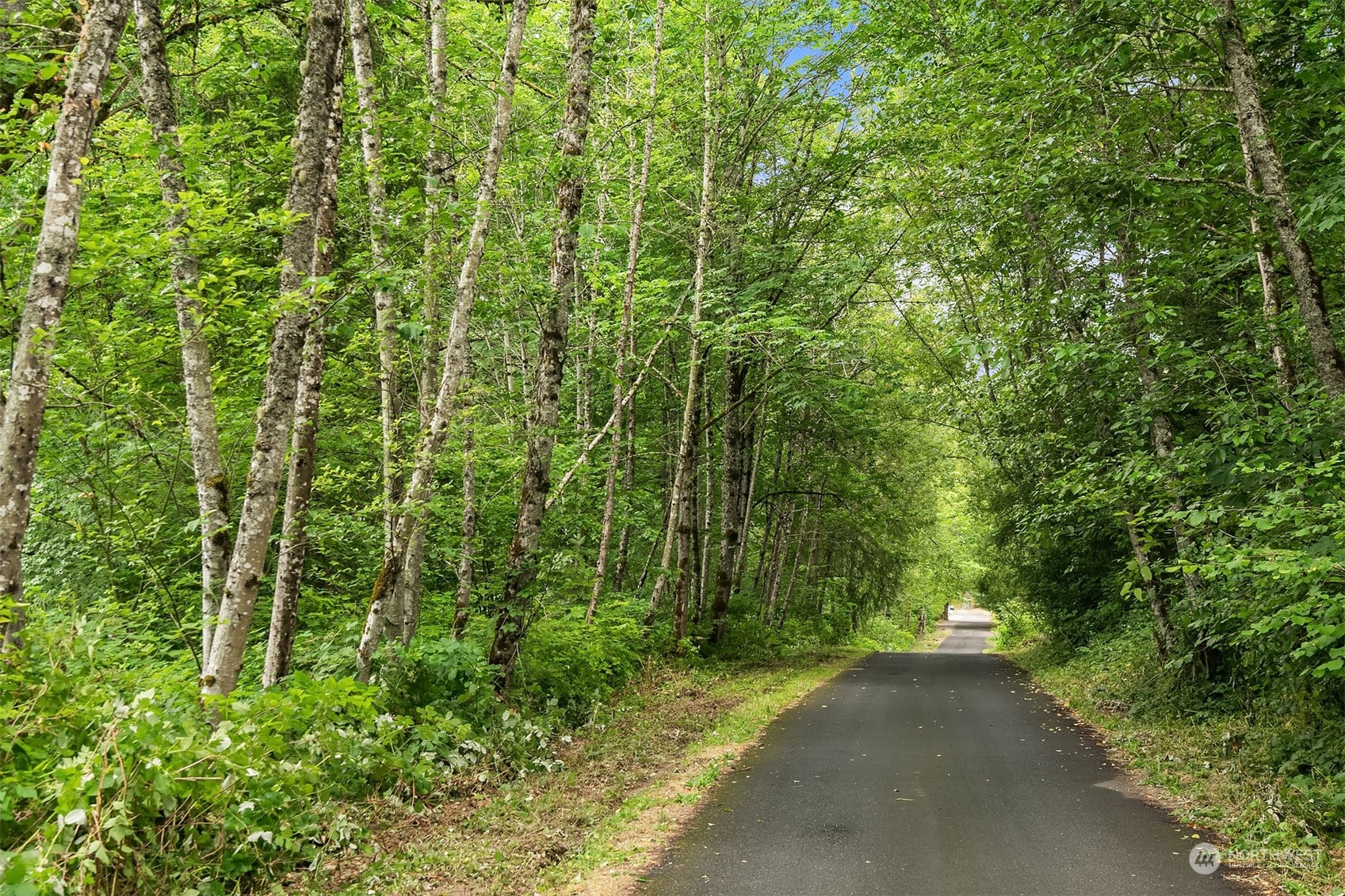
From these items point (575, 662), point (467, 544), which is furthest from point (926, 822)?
point (467, 544)

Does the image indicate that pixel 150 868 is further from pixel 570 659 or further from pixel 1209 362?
pixel 1209 362

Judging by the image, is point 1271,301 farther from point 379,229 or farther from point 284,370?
point 284,370

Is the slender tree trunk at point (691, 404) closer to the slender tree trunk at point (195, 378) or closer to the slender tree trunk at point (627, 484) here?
the slender tree trunk at point (627, 484)

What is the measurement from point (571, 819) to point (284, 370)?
454cm

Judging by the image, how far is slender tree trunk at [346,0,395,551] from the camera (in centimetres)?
750

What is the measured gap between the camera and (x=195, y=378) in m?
6.79

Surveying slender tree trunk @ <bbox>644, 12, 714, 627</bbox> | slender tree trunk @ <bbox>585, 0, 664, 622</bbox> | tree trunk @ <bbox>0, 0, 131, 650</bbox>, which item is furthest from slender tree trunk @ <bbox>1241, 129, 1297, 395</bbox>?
tree trunk @ <bbox>0, 0, 131, 650</bbox>

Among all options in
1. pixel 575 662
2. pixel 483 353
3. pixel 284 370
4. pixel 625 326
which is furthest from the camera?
pixel 483 353

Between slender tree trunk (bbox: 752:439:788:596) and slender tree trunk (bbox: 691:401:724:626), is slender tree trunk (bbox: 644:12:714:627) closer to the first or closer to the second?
slender tree trunk (bbox: 691:401:724:626)

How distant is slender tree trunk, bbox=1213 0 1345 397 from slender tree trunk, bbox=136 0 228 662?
367 inches

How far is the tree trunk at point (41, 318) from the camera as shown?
184 inches

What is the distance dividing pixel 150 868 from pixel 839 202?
16.8m

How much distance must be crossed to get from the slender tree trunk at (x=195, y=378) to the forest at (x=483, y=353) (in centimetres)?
5

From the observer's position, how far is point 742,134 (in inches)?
662
